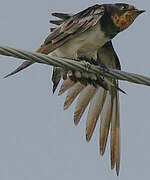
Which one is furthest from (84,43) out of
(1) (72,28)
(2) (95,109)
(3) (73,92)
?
(2) (95,109)

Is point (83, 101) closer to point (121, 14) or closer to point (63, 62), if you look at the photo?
point (121, 14)

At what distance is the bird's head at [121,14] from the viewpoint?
771 centimetres

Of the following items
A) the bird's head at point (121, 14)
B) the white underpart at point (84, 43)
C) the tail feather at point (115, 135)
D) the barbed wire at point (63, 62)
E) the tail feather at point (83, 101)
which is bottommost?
the tail feather at point (115, 135)

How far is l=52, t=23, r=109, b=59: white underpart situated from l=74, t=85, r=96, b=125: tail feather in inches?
34.8

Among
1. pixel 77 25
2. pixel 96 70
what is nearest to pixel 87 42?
pixel 77 25

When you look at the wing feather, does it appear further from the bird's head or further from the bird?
the bird's head

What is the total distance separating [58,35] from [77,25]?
22 cm

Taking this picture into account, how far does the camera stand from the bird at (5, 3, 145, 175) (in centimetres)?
772

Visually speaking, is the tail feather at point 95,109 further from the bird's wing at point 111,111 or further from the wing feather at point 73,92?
the wing feather at point 73,92

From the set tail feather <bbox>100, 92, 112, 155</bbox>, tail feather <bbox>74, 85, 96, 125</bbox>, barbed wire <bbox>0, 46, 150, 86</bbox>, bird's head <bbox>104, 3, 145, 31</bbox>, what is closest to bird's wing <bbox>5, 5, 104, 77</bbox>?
bird's head <bbox>104, 3, 145, 31</bbox>

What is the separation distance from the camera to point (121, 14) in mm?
7840

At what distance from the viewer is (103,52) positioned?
863cm

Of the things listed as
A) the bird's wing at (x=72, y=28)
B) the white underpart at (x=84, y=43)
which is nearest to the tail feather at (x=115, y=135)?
the white underpart at (x=84, y=43)

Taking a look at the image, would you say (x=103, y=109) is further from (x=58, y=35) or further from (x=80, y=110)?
(x=58, y=35)
